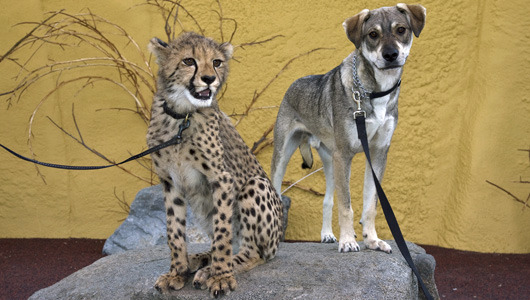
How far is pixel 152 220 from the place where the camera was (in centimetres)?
627

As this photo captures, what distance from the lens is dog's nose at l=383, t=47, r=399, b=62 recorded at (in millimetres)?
3993

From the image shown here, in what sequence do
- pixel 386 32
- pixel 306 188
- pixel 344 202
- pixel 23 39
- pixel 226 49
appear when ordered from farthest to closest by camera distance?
pixel 306 188 → pixel 23 39 → pixel 344 202 → pixel 386 32 → pixel 226 49

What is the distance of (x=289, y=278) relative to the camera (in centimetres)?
377

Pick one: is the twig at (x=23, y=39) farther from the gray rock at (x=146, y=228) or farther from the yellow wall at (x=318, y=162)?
the gray rock at (x=146, y=228)

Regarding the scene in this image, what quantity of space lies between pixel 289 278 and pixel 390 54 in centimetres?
156

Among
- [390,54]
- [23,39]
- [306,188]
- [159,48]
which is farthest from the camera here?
[306,188]

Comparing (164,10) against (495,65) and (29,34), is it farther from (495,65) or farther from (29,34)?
(495,65)

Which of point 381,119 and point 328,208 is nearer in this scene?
point 381,119

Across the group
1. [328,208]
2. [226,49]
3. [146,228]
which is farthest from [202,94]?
[146,228]

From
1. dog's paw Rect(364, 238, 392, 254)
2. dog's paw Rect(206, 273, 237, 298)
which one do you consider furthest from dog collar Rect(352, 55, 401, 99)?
dog's paw Rect(206, 273, 237, 298)

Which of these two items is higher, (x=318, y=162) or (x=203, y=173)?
(x=203, y=173)

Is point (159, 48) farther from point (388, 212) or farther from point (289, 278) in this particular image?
point (388, 212)

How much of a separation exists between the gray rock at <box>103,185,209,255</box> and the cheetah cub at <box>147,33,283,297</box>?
8.03ft

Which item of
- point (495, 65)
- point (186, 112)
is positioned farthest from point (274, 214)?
point (495, 65)
